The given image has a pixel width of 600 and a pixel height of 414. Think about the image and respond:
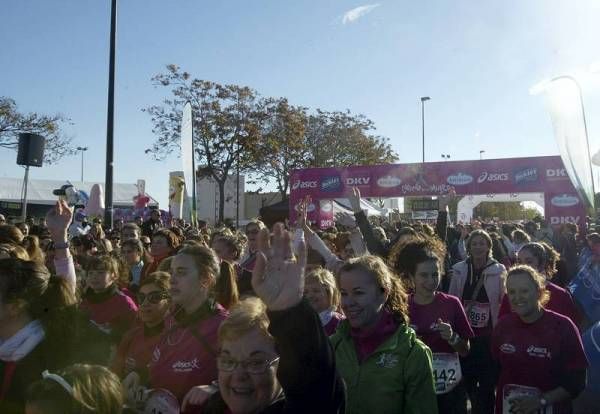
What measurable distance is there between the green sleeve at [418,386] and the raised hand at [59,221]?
7.86 ft

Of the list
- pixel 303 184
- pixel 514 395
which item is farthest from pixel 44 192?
pixel 514 395

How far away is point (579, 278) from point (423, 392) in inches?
132

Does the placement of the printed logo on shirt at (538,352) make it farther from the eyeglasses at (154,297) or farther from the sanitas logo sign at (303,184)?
the sanitas logo sign at (303,184)

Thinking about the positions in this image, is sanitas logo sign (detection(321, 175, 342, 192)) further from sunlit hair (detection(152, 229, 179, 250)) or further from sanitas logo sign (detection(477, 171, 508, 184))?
sunlit hair (detection(152, 229, 179, 250))

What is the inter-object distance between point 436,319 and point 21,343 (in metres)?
2.65

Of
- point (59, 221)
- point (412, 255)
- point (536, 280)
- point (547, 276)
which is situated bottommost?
point (547, 276)

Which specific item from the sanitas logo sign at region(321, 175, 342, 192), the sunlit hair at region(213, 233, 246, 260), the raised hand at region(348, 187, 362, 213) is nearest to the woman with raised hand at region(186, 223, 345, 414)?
the raised hand at region(348, 187, 362, 213)

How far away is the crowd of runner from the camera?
200 cm

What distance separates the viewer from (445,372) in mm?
3885

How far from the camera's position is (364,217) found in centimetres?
539

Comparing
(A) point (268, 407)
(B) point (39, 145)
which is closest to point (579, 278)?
(A) point (268, 407)

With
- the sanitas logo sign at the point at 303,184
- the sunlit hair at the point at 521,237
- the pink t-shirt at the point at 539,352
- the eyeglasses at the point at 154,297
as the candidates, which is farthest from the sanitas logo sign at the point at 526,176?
the eyeglasses at the point at 154,297

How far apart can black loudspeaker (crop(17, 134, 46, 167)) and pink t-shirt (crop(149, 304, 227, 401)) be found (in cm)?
690

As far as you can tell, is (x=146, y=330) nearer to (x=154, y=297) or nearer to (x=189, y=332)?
(x=154, y=297)
